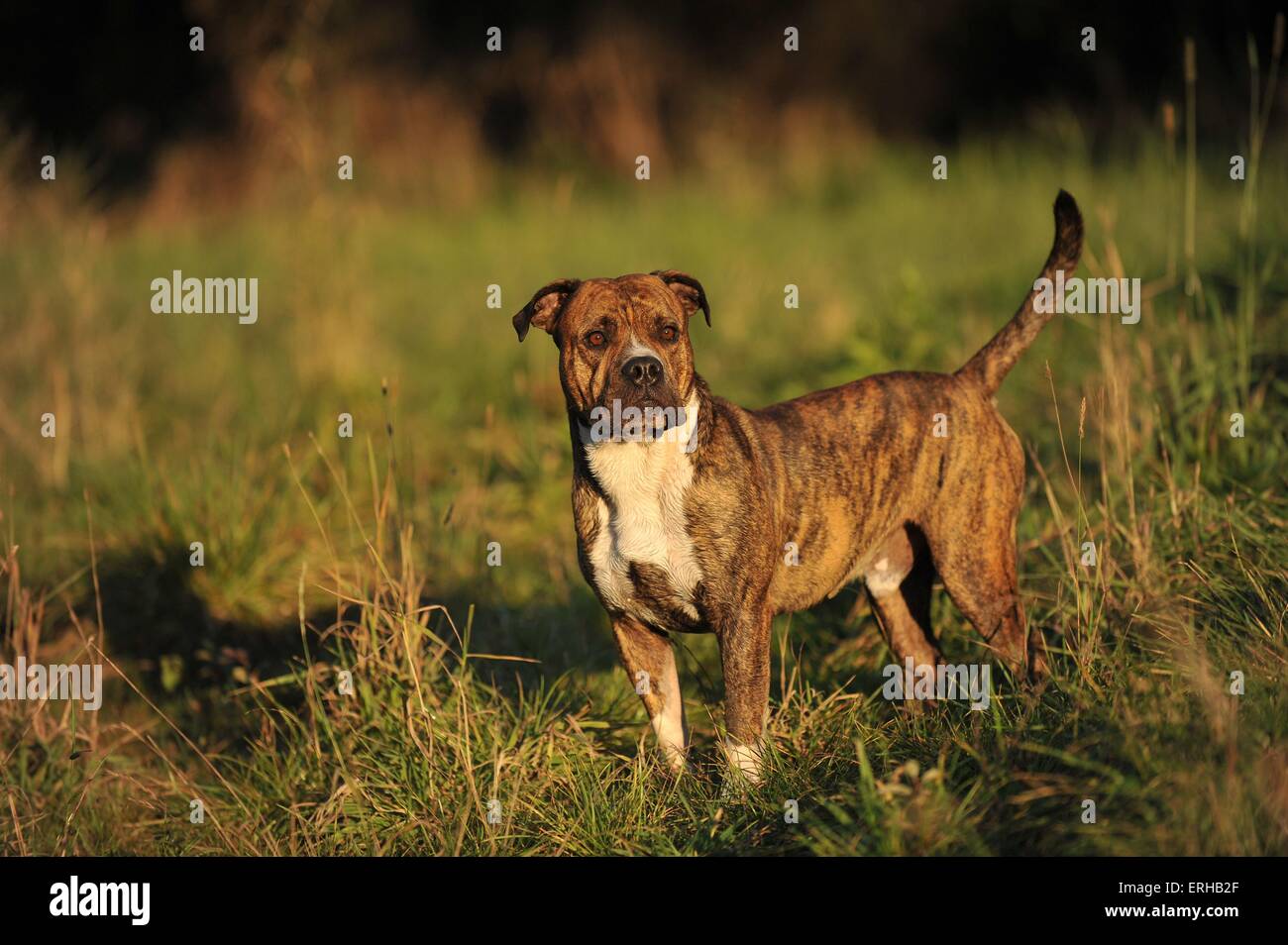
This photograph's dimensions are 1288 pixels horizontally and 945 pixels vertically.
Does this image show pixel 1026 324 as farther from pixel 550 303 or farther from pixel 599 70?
pixel 599 70

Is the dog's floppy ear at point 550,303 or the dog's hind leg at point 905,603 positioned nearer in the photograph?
the dog's floppy ear at point 550,303

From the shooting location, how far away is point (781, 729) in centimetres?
462

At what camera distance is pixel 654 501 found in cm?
444

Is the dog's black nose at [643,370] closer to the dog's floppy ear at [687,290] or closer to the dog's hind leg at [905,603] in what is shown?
the dog's floppy ear at [687,290]

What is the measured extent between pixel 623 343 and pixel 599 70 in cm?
1310

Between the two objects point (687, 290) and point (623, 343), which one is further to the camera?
point (687, 290)

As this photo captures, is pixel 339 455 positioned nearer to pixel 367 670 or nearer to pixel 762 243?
pixel 367 670

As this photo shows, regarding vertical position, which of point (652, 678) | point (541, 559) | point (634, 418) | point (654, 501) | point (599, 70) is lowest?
point (652, 678)

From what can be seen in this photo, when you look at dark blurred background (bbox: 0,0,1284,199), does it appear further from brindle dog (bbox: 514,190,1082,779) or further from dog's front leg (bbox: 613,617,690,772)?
dog's front leg (bbox: 613,617,690,772)

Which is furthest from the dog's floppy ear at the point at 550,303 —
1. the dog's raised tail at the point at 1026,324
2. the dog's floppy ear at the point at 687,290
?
the dog's raised tail at the point at 1026,324

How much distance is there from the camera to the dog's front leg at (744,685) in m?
4.45

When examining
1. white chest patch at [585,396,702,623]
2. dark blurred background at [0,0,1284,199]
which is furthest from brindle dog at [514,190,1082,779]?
dark blurred background at [0,0,1284,199]

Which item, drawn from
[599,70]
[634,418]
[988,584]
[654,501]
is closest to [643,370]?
[634,418]
